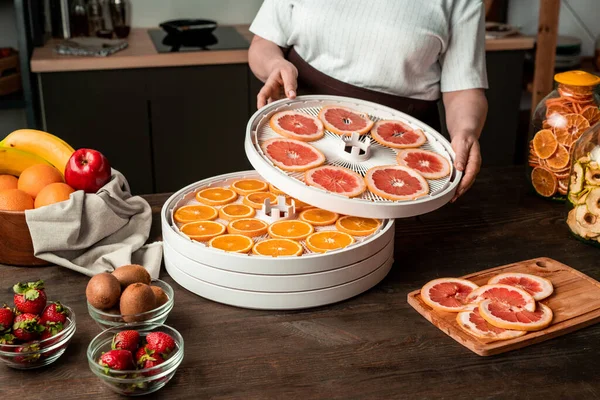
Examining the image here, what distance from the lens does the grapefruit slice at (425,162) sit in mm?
1462

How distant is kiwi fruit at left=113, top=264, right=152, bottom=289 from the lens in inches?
46.2

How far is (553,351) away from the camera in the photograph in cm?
116

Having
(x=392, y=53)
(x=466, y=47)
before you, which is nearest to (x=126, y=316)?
(x=392, y=53)

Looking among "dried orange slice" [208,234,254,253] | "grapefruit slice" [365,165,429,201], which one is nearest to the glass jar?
"grapefruit slice" [365,165,429,201]

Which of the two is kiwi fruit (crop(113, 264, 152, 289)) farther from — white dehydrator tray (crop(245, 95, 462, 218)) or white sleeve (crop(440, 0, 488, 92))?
white sleeve (crop(440, 0, 488, 92))

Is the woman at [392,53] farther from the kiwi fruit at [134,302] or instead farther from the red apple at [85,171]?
the kiwi fruit at [134,302]

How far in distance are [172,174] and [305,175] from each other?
198 cm

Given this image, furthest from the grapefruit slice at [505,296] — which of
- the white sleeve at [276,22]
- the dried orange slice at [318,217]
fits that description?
the white sleeve at [276,22]

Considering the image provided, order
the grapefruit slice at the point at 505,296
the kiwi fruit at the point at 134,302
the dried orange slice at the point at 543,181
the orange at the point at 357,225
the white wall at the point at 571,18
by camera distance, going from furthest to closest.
Result: the white wall at the point at 571,18 < the dried orange slice at the point at 543,181 < the orange at the point at 357,225 < the grapefruit slice at the point at 505,296 < the kiwi fruit at the point at 134,302

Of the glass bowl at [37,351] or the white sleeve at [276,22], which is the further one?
the white sleeve at [276,22]

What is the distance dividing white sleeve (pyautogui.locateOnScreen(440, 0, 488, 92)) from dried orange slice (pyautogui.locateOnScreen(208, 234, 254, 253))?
78 centimetres

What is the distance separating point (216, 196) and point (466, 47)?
76cm

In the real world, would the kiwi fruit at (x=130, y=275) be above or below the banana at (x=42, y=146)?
below

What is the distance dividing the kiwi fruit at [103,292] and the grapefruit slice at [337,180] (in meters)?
0.42
